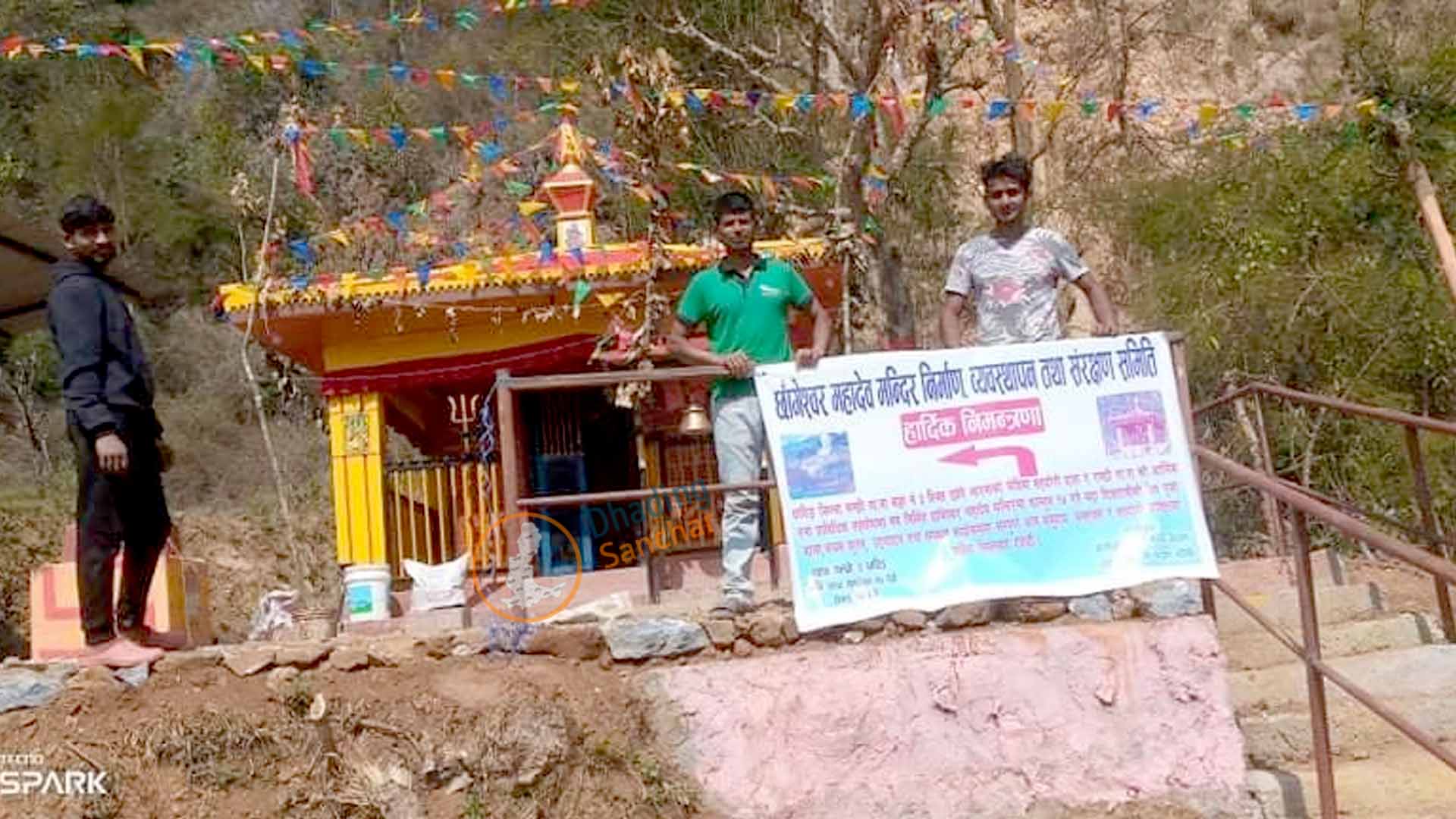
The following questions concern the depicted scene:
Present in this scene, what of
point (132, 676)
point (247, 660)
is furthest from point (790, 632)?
point (132, 676)

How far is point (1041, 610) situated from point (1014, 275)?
4.62 feet

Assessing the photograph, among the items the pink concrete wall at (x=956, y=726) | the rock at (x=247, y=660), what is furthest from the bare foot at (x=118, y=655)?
the pink concrete wall at (x=956, y=726)

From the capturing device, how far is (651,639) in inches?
192

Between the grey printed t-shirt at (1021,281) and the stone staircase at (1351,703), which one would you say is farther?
the grey printed t-shirt at (1021,281)

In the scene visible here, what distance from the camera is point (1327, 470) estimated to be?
43.7 ft

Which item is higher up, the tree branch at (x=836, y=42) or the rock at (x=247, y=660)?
the tree branch at (x=836, y=42)

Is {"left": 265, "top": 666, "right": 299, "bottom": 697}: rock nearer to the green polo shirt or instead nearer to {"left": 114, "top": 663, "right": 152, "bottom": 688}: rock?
{"left": 114, "top": 663, "right": 152, "bottom": 688}: rock

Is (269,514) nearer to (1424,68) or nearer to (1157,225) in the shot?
(1157,225)

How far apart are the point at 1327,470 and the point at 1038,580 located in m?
9.62

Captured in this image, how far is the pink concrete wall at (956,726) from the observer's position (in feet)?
15.5

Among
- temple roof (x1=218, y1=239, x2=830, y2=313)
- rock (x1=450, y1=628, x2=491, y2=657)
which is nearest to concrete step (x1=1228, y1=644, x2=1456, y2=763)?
rock (x1=450, y1=628, x2=491, y2=657)

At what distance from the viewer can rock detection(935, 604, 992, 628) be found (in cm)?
493

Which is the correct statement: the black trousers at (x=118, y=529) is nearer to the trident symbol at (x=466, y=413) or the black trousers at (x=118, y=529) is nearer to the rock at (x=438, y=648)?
the rock at (x=438, y=648)

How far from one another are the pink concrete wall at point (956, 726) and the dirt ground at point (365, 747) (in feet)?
0.78
